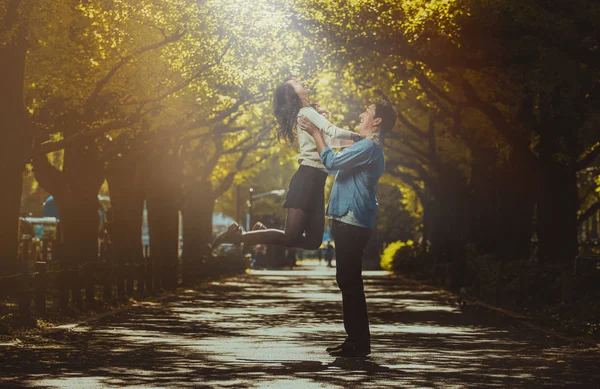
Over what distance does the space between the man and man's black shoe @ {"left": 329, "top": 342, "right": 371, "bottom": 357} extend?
0.51ft

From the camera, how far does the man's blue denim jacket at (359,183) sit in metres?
10.7

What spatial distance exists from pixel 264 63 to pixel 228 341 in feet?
56.8

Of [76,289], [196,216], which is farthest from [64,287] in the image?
[196,216]

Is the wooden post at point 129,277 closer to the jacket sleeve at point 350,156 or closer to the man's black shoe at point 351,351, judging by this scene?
the man's black shoe at point 351,351

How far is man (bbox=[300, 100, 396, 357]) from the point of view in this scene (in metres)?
10.7

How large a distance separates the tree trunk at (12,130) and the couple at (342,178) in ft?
30.9

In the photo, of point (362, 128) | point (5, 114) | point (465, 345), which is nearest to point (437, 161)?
point (5, 114)

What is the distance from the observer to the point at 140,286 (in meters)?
27.2

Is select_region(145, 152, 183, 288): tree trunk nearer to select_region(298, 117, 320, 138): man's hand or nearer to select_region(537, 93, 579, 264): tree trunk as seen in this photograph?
select_region(537, 93, 579, 264): tree trunk

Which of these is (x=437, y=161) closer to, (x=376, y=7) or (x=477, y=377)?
(x=376, y=7)

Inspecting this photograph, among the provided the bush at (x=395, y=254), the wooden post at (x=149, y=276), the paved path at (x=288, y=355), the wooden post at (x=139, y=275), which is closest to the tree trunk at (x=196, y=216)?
the bush at (x=395, y=254)

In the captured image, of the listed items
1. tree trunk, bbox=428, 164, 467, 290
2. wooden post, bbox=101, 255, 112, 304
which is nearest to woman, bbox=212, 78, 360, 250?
wooden post, bbox=101, 255, 112, 304

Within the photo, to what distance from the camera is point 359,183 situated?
10.8 m

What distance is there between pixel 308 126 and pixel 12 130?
10270mm
